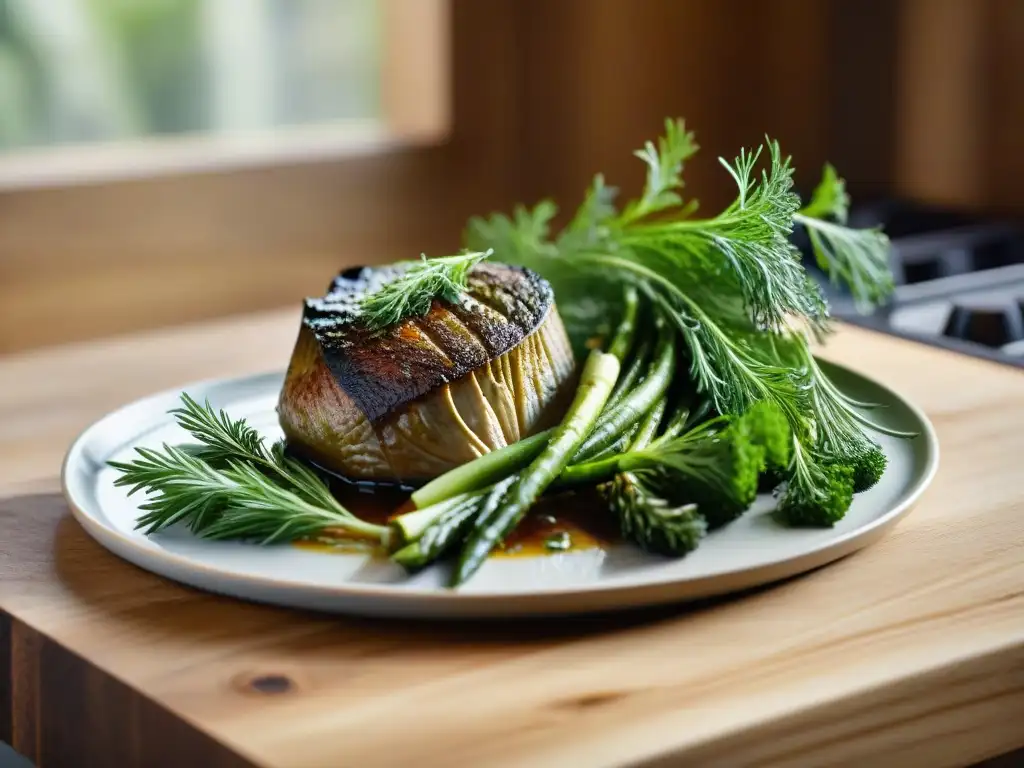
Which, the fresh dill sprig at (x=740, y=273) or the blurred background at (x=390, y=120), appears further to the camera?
the blurred background at (x=390, y=120)

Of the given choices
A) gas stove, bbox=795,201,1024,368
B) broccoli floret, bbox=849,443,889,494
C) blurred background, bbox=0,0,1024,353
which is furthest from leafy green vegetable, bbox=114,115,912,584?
blurred background, bbox=0,0,1024,353

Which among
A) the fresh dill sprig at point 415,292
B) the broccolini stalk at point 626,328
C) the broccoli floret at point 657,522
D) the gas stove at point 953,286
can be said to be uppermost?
the fresh dill sprig at point 415,292

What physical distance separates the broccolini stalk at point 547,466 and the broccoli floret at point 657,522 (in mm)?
59

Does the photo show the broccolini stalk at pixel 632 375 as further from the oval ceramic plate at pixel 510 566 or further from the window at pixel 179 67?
the window at pixel 179 67

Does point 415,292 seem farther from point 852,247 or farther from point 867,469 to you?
point 852,247

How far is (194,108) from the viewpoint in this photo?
2709 mm

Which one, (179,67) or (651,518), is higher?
(179,67)

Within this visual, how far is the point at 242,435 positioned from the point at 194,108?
72.3 inches

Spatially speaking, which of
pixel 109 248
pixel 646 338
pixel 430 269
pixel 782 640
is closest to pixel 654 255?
pixel 646 338

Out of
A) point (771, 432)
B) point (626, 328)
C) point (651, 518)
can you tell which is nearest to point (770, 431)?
point (771, 432)

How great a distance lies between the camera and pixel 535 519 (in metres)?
0.95

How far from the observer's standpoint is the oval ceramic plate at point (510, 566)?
788 mm

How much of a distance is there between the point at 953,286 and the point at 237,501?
3.44ft

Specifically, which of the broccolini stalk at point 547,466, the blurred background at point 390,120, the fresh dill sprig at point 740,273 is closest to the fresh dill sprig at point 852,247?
the fresh dill sprig at point 740,273
